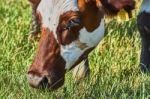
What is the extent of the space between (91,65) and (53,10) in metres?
1.13

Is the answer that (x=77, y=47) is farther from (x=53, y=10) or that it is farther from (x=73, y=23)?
(x=53, y=10)

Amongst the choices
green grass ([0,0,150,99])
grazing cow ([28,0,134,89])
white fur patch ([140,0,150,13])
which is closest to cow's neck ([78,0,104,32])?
grazing cow ([28,0,134,89])

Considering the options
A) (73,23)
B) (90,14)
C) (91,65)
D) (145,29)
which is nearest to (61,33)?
(73,23)

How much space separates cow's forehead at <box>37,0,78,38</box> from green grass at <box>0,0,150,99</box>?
1.46ft

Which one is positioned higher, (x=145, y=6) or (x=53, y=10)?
(x=53, y=10)

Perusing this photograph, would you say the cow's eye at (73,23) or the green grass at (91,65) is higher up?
the cow's eye at (73,23)

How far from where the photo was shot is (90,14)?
14.3ft

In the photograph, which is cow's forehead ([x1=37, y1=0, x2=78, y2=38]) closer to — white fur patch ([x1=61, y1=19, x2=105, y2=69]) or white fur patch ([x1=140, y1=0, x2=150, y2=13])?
white fur patch ([x1=61, y1=19, x2=105, y2=69])

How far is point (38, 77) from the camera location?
4.12 metres

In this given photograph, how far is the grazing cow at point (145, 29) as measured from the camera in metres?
5.18

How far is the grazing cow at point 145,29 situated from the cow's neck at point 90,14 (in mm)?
852

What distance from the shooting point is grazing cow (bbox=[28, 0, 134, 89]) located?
416 cm

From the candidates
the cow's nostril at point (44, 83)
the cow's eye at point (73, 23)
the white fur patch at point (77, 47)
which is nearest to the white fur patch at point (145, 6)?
the white fur patch at point (77, 47)

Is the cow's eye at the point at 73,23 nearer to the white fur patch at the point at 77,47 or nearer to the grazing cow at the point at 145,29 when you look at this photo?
the white fur patch at the point at 77,47
